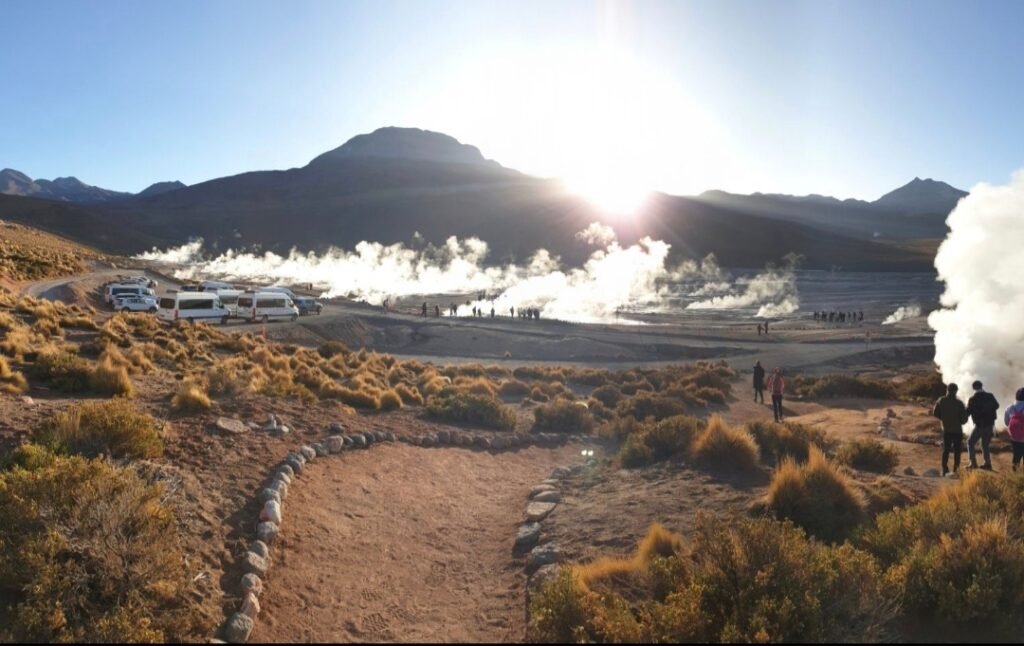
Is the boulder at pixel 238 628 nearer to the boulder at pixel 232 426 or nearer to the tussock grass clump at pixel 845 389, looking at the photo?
the boulder at pixel 232 426

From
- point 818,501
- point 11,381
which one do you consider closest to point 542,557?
point 818,501

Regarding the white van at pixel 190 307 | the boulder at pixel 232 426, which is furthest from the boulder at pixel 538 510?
the white van at pixel 190 307

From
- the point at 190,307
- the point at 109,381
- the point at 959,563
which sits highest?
the point at 190,307

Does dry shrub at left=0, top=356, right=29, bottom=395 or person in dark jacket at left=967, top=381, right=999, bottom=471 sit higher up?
dry shrub at left=0, top=356, right=29, bottom=395

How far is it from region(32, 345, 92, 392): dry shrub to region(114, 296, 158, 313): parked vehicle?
3088 cm

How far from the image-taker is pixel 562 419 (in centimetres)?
1798

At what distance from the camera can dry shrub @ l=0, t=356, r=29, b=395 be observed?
11.2 metres

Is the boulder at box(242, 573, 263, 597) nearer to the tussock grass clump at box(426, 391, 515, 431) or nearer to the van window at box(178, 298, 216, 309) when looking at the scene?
the tussock grass clump at box(426, 391, 515, 431)

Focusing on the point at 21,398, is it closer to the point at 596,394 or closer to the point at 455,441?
the point at 455,441

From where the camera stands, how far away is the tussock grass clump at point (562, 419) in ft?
58.3

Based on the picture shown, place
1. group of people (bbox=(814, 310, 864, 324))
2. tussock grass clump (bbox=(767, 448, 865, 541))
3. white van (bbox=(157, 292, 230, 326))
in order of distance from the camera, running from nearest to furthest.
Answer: tussock grass clump (bbox=(767, 448, 865, 541))
white van (bbox=(157, 292, 230, 326))
group of people (bbox=(814, 310, 864, 324))

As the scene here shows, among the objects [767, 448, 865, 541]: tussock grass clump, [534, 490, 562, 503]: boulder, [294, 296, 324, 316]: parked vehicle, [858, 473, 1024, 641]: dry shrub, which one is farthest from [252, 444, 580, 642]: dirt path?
[294, 296, 324, 316]: parked vehicle

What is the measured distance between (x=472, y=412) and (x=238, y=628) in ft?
36.2

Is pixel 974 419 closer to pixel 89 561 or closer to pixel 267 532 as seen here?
pixel 267 532
